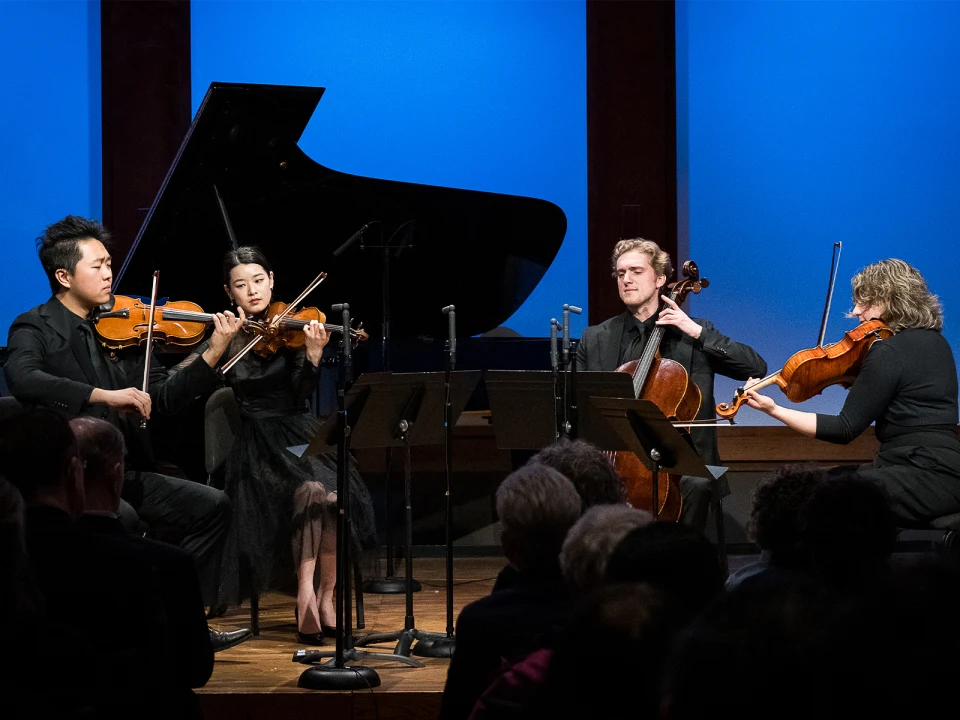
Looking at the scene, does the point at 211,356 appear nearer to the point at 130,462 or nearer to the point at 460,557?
the point at 130,462

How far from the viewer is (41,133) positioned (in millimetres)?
6348

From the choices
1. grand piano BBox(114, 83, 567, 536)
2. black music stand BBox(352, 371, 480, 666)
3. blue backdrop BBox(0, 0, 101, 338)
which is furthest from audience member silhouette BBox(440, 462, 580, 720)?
blue backdrop BBox(0, 0, 101, 338)

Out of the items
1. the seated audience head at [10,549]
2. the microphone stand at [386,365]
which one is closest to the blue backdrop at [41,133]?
the microphone stand at [386,365]

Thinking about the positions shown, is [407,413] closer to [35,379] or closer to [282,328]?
[282,328]

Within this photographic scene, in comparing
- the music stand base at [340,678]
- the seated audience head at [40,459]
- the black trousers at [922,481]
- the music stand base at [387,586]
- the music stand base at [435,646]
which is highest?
the seated audience head at [40,459]

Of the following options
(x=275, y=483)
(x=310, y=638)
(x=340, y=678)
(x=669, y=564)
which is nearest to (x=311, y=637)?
(x=310, y=638)

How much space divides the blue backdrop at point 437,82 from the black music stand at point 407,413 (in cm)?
279

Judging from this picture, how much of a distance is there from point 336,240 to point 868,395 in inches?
95.0

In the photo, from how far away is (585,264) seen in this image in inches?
252

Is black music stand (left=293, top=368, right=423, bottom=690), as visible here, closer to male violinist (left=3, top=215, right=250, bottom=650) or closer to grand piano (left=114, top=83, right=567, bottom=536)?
male violinist (left=3, top=215, right=250, bottom=650)

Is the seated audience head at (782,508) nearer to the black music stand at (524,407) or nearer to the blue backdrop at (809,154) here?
the black music stand at (524,407)

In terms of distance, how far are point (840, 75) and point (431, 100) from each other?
88.7 inches

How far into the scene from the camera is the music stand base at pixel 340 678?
3.12 metres

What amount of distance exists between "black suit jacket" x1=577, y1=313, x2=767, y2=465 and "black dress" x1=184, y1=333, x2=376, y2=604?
1.10 metres
